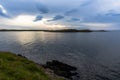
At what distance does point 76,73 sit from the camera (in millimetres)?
34281

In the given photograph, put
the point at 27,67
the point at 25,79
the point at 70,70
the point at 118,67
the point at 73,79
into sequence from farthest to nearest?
1. the point at 118,67
2. the point at 70,70
3. the point at 73,79
4. the point at 27,67
5. the point at 25,79

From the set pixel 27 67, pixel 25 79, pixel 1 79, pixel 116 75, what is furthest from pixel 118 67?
pixel 1 79

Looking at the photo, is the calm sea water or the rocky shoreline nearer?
the rocky shoreline

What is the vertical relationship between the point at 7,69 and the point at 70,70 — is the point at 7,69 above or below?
above

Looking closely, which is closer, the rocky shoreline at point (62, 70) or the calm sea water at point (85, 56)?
the rocky shoreline at point (62, 70)

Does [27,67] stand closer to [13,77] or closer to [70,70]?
[13,77]

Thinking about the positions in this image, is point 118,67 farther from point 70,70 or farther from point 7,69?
point 7,69

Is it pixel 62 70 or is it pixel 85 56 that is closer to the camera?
pixel 62 70

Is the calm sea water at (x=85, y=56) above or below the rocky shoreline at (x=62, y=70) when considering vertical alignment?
below

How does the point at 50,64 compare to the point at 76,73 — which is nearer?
the point at 76,73

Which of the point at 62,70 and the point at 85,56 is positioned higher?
the point at 62,70

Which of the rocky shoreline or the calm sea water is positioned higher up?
the rocky shoreline

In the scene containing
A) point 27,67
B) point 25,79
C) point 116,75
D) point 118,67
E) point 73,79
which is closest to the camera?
point 25,79

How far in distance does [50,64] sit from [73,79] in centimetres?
1134
